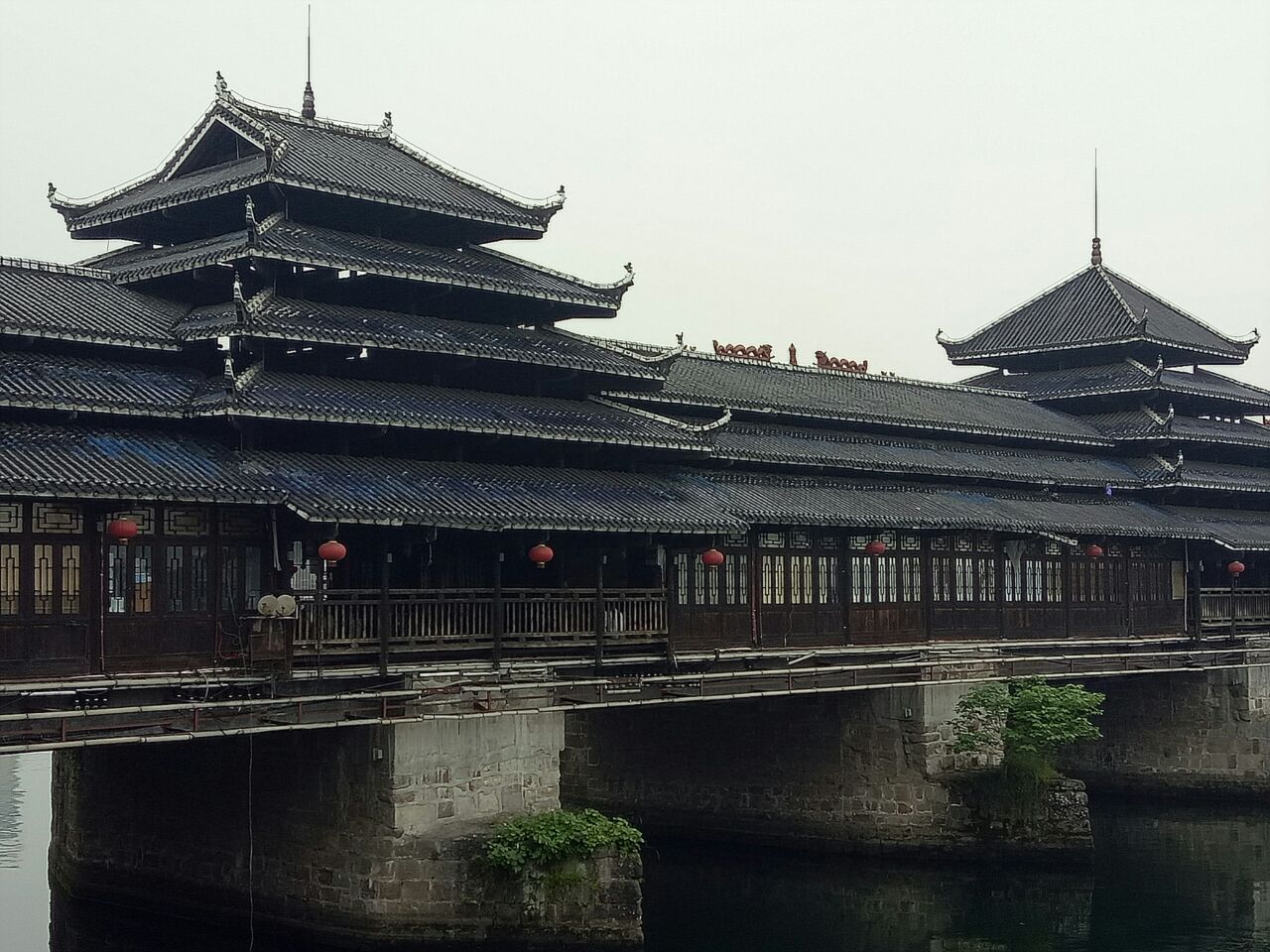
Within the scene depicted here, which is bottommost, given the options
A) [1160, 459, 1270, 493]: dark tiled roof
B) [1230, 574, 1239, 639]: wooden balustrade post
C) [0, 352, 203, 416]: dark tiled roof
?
[1230, 574, 1239, 639]: wooden balustrade post

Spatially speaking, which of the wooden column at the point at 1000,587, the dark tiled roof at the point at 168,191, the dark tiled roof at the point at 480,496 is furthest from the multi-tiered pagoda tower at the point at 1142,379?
the dark tiled roof at the point at 168,191

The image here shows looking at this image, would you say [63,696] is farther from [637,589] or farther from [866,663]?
[866,663]

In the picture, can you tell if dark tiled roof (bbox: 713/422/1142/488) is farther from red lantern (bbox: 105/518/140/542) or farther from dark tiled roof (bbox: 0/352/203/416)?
red lantern (bbox: 105/518/140/542)

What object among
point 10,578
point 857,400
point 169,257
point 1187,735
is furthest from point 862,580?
point 10,578

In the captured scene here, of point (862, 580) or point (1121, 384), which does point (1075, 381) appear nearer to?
point (1121, 384)

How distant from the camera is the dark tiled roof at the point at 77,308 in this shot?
3019 centimetres

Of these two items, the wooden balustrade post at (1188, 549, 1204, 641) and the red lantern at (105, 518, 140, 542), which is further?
the wooden balustrade post at (1188, 549, 1204, 641)

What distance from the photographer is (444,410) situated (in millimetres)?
33406

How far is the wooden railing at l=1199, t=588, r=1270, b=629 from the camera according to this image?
50.8m

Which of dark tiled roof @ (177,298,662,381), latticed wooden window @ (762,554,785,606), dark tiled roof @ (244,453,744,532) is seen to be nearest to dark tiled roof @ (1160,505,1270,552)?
latticed wooden window @ (762,554,785,606)

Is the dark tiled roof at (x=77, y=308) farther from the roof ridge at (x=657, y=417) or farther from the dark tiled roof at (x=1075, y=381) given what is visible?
the dark tiled roof at (x=1075, y=381)

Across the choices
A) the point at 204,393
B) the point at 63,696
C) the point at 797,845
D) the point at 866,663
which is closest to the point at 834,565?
the point at 866,663

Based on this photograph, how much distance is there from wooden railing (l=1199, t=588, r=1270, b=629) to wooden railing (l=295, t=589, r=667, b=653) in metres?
22.5

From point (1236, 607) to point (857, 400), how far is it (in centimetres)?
1405
